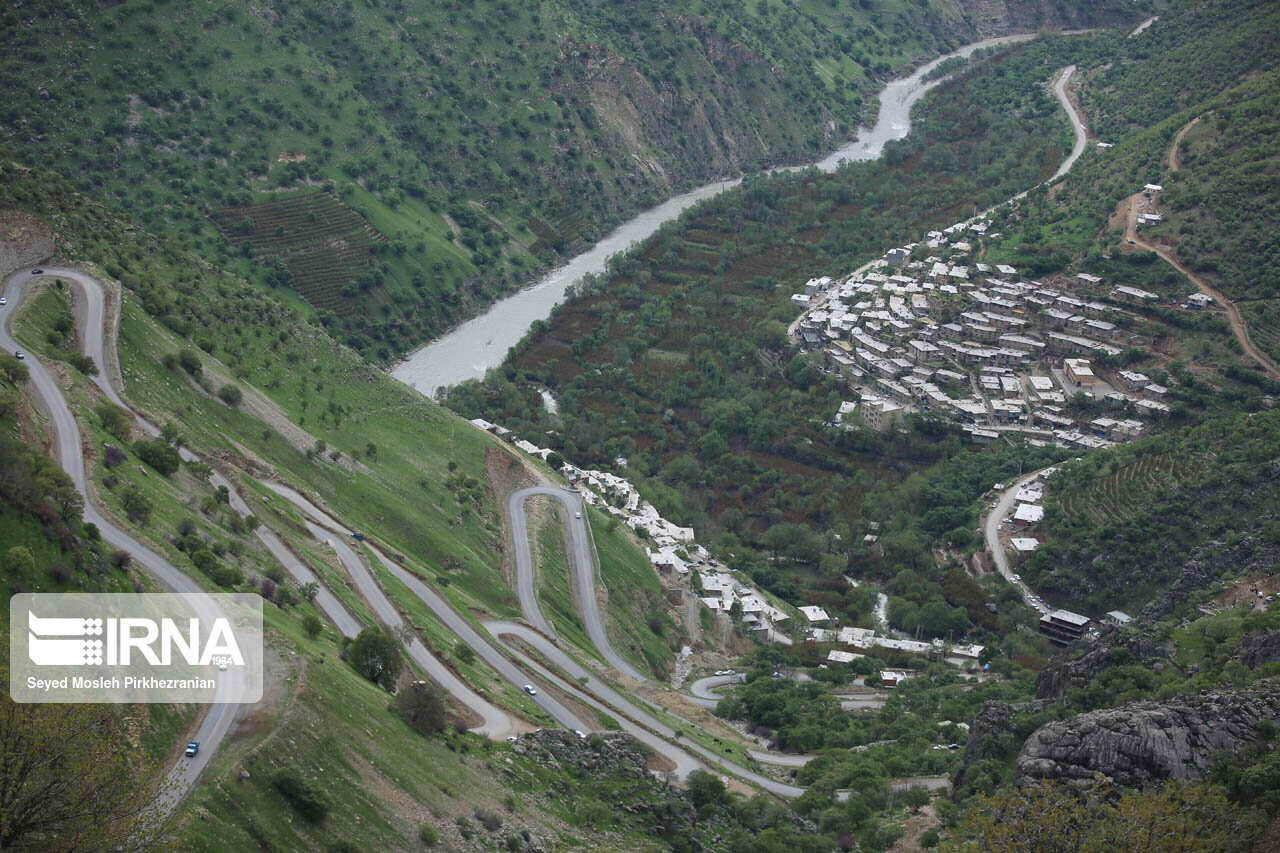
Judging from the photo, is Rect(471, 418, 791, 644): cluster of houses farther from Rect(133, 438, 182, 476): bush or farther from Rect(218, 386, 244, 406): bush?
Rect(133, 438, 182, 476): bush

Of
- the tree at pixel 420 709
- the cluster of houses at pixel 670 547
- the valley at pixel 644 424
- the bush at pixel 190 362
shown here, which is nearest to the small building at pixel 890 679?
the valley at pixel 644 424

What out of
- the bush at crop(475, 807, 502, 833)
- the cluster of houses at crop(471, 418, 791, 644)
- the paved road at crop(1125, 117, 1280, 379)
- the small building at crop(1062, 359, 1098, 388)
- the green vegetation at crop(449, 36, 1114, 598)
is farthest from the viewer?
the small building at crop(1062, 359, 1098, 388)

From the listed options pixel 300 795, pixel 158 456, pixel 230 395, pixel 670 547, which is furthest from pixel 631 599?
pixel 300 795

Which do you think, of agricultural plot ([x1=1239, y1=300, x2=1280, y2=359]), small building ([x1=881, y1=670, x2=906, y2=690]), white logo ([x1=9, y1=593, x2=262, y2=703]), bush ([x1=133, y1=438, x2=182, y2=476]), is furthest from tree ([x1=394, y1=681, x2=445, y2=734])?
agricultural plot ([x1=1239, y1=300, x2=1280, y2=359])

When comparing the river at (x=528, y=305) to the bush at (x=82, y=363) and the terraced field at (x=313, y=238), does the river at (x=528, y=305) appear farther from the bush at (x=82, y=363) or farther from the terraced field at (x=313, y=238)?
the bush at (x=82, y=363)

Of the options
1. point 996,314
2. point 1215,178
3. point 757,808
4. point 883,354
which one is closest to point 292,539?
point 757,808

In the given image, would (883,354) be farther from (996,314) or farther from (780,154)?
(780,154)
